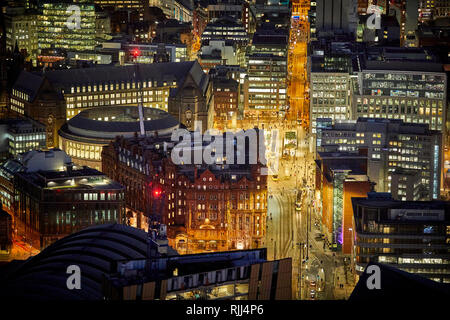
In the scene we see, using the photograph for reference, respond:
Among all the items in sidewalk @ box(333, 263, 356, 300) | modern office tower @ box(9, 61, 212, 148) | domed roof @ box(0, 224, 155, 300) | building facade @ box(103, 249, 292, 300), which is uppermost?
modern office tower @ box(9, 61, 212, 148)

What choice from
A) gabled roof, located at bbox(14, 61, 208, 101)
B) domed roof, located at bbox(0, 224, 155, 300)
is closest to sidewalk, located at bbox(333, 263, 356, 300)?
domed roof, located at bbox(0, 224, 155, 300)

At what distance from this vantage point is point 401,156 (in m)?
147

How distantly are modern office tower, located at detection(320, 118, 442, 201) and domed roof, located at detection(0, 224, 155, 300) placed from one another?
163 ft

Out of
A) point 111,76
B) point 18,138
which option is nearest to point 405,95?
point 111,76

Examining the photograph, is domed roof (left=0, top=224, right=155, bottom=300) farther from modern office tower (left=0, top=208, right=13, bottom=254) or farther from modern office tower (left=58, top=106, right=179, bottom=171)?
modern office tower (left=58, top=106, right=179, bottom=171)

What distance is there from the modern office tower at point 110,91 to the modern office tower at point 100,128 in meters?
5.63

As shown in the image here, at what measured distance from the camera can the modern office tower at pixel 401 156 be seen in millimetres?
142375

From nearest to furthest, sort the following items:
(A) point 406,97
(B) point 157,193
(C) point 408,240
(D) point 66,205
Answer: (C) point 408,240
(D) point 66,205
(B) point 157,193
(A) point 406,97

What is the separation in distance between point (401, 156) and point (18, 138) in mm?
50629

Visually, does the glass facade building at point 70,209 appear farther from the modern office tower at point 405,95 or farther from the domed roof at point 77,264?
the modern office tower at point 405,95

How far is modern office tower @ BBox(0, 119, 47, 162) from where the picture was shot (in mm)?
159250

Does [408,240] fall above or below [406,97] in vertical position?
below

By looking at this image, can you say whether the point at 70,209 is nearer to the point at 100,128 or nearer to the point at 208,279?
the point at 100,128
